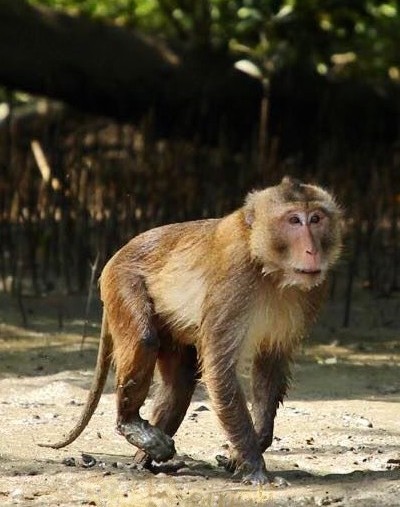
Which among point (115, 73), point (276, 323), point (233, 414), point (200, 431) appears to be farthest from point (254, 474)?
point (115, 73)

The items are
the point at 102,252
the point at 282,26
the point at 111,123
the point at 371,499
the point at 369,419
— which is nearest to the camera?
the point at 371,499

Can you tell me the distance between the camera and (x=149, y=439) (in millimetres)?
6703

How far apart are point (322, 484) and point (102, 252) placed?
191 inches

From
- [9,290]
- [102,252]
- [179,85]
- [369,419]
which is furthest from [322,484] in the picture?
[179,85]

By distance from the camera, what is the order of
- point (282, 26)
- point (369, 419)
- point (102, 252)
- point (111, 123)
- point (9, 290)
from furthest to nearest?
point (111, 123) < point (282, 26) < point (9, 290) < point (102, 252) < point (369, 419)

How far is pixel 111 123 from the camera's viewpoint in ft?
59.6

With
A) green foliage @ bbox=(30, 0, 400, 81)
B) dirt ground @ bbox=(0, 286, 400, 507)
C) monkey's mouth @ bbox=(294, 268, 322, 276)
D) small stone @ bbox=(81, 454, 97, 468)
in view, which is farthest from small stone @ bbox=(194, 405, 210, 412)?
green foliage @ bbox=(30, 0, 400, 81)

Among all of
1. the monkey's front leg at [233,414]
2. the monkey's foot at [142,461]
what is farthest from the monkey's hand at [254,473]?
the monkey's foot at [142,461]

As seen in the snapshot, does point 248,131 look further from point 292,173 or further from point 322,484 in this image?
point 322,484

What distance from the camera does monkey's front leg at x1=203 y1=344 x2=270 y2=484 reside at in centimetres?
638

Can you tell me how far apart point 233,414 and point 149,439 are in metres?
0.56

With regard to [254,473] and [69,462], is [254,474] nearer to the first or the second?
[254,473]

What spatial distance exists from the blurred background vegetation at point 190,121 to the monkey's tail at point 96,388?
3.73 metres

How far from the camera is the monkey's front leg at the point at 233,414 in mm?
6379
